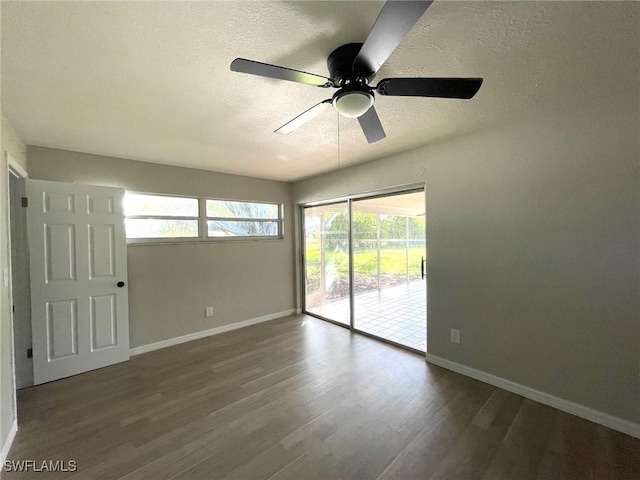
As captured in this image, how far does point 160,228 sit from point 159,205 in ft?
0.99

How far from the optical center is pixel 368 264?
13.9 feet

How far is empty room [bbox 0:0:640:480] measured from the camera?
1285 millimetres

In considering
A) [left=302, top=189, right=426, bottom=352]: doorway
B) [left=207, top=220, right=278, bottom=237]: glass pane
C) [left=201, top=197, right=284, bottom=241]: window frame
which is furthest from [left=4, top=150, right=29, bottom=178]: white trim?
[left=302, top=189, right=426, bottom=352]: doorway

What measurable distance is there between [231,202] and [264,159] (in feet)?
3.69

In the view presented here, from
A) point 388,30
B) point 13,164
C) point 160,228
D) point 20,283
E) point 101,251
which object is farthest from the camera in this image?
point 160,228

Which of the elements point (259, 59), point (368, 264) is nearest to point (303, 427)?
point (259, 59)

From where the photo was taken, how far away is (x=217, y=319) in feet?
12.4

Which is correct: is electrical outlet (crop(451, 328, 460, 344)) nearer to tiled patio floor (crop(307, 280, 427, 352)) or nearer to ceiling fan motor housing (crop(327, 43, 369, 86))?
tiled patio floor (crop(307, 280, 427, 352))

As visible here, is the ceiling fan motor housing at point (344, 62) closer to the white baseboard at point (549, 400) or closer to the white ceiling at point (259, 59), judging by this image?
the white ceiling at point (259, 59)

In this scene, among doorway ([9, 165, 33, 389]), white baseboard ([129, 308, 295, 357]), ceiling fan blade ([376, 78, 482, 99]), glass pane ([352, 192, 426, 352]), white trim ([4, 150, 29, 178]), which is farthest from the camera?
glass pane ([352, 192, 426, 352])

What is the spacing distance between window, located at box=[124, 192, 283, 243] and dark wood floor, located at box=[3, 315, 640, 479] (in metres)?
1.60

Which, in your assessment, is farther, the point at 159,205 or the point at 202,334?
the point at 202,334

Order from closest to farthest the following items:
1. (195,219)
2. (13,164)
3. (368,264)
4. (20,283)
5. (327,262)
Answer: (13,164) → (20,283) → (195,219) → (368,264) → (327,262)

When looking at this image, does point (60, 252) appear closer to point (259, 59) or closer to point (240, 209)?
point (240, 209)
